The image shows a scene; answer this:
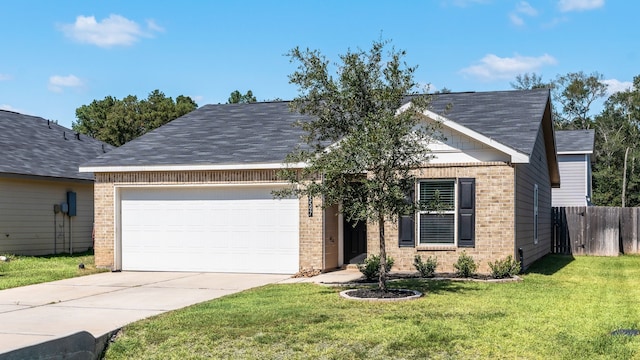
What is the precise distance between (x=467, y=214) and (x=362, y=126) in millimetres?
4912

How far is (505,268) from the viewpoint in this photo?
47.4 ft

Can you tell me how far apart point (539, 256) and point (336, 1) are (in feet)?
32.2

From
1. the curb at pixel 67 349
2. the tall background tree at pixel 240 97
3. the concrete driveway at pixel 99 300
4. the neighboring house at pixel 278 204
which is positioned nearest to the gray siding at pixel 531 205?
the neighboring house at pixel 278 204

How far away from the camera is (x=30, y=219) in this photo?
835 inches

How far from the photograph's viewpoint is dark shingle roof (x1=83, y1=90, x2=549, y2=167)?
16.8 metres

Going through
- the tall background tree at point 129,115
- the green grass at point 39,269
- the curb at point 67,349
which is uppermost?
the tall background tree at point 129,115

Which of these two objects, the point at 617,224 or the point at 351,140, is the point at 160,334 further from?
the point at 617,224

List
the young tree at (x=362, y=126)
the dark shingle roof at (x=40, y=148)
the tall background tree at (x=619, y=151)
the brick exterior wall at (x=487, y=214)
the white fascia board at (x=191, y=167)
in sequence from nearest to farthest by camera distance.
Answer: the young tree at (x=362, y=126), the brick exterior wall at (x=487, y=214), the white fascia board at (x=191, y=167), the dark shingle roof at (x=40, y=148), the tall background tree at (x=619, y=151)

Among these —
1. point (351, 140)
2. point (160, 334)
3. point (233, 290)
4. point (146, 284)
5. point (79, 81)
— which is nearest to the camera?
point (160, 334)

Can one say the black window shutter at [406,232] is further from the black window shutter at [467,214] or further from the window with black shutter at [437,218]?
the black window shutter at [467,214]

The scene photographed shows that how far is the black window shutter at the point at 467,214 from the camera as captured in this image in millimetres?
15484

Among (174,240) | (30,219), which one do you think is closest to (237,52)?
(174,240)

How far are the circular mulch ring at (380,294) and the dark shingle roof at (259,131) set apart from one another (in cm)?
478

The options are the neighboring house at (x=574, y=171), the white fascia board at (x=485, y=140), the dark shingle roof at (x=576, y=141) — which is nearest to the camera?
the white fascia board at (x=485, y=140)
